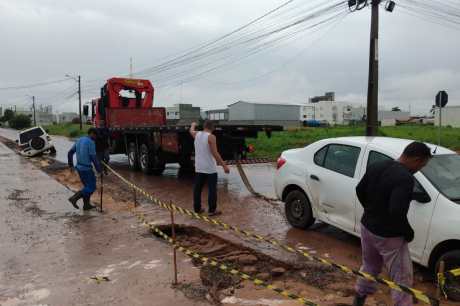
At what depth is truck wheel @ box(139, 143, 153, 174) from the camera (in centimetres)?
1327

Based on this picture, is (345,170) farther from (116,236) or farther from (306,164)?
(116,236)

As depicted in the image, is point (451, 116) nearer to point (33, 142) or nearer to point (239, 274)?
point (33, 142)

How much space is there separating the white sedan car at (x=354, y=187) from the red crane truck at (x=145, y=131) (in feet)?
15.4

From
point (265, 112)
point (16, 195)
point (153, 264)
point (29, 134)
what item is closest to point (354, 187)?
point (153, 264)

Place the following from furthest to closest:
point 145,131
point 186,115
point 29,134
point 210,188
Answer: point 186,115, point 29,134, point 145,131, point 210,188

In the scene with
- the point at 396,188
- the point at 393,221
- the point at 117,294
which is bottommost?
the point at 117,294

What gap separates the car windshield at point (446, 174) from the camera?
14.6 ft

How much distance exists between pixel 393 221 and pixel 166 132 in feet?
30.6

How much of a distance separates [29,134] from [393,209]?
21143 mm

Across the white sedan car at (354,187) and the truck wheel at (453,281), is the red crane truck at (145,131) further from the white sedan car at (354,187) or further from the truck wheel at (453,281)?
the truck wheel at (453,281)

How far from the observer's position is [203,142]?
290 inches

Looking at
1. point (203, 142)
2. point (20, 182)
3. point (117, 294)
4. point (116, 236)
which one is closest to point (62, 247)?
point (116, 236)

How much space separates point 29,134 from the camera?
21.0m

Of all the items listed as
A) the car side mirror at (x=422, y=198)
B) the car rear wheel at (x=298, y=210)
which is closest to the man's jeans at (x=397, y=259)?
the car side mirror at (x=422, y=198)
